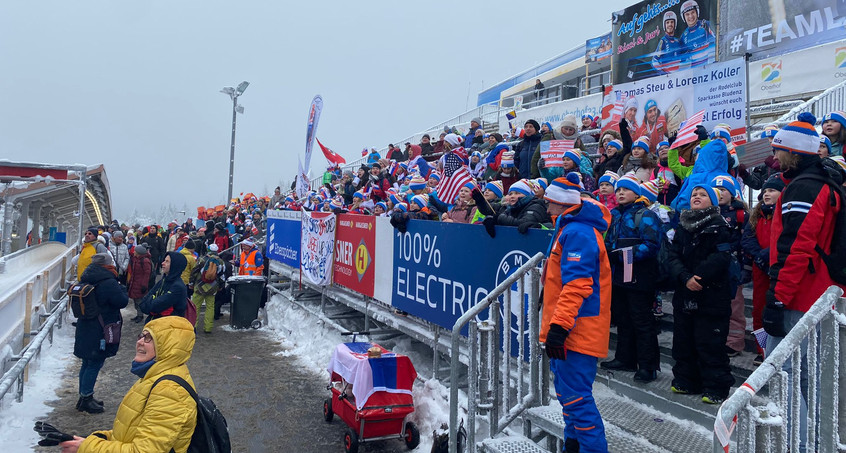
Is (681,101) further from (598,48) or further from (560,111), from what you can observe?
(598,48)

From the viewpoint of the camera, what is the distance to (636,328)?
448 centimetres

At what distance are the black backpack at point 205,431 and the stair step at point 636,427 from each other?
2.25 meters

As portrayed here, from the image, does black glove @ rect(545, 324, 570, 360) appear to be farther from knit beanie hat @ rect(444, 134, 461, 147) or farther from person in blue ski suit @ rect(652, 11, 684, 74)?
person in blue ski suit @ rect(652, 11, 684, 74)

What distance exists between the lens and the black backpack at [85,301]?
21.3ft

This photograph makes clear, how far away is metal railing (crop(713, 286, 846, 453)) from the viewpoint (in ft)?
6.87

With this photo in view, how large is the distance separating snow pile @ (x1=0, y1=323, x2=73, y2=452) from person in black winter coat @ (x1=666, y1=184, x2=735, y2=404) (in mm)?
6451

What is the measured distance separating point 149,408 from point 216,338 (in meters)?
8.44

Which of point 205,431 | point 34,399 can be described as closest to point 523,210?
point 205,431

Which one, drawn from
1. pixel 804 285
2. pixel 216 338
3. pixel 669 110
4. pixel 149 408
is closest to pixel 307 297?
pixel 216 338

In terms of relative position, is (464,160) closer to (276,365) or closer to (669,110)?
(669,110)

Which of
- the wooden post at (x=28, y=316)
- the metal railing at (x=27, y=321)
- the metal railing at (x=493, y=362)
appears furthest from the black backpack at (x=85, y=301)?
the metal railing at (x=493, y=362)

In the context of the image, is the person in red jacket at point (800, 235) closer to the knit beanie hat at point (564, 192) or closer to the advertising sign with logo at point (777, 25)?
the knit beanie hat at point (564, 192)

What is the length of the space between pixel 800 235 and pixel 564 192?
1.42 metres

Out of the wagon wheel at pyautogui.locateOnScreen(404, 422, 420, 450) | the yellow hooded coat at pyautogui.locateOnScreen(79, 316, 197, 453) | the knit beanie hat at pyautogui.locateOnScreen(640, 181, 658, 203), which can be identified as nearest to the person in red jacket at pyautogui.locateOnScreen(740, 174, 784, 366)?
the knit beanie hat at pyautogui.locateOnScreen(640, 181, 658, 203)
